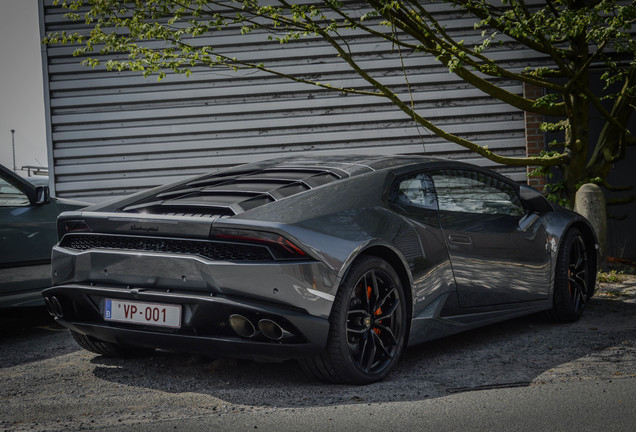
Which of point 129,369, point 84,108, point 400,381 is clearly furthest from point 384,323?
point 84,108

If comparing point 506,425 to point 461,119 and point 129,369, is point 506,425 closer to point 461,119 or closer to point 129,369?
point 129,369

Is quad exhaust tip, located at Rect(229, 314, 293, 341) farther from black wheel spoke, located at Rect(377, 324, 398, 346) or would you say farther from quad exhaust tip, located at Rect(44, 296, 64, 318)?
quad exhaust tip, located at Rect(44, 296, 64, 318)

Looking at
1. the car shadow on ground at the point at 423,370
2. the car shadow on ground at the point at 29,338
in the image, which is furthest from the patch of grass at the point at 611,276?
the car shadow on ground at the point at 29,338

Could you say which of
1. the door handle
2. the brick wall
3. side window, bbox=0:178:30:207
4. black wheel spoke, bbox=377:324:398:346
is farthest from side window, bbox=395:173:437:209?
the brick wall

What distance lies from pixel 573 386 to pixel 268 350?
1.67 metres

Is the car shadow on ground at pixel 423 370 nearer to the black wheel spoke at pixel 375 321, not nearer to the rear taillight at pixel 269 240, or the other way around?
the black wheel spoke at pixel 375 321

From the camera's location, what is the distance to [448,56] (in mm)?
8742

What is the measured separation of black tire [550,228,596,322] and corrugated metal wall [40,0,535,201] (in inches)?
180

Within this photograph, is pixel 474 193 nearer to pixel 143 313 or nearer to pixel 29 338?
pixel 143 313

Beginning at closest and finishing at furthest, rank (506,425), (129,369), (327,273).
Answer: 1. (506,425)
2. (327,273)
3. (129,369)

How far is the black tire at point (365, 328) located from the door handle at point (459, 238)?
2.18ft

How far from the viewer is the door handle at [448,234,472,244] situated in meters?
5.06

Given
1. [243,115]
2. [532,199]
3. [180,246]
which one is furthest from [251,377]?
[243,115]

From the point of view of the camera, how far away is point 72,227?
4.67 metres
